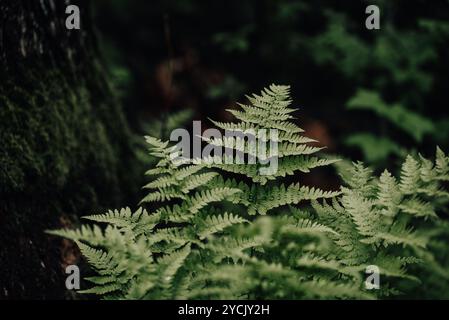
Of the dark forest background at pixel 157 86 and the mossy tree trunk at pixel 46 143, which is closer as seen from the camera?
the mossy tree trunk at pixel 46 143

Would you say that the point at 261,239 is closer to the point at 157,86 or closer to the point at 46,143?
the point at 46,143

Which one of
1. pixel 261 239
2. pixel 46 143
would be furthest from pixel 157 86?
pixel 261 239

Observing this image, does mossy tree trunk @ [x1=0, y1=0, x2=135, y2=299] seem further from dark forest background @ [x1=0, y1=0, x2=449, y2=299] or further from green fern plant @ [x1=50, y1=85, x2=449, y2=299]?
green fern plant @ [x1=50, y1=85, x2=449, y2=299]

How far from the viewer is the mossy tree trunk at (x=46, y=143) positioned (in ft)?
7.82

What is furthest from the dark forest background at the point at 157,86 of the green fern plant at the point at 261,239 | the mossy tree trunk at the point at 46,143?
the green fern plant at the point at 261,239

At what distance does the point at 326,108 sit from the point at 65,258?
5.27 meters

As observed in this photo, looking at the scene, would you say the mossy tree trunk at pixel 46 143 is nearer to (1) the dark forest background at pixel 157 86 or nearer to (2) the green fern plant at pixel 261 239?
(1) the dark forest background at pixel 157 86

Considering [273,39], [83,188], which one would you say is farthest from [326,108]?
[83,188]

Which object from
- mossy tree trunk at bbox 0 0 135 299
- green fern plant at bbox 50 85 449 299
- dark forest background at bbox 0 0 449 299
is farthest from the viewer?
dark forest background at bbox 0 0 449 299

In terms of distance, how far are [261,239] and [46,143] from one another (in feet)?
4.92

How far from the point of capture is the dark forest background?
2.58 meters

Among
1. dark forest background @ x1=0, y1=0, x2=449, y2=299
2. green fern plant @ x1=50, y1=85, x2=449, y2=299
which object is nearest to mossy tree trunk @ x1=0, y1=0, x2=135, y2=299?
dark forest background @ x1=0, y1=0, x2=449, y2=299

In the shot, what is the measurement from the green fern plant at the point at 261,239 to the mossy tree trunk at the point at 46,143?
0.47 metres

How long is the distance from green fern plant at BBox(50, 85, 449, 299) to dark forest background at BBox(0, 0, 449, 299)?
0.66 m
